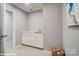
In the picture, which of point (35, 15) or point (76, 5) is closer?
point (76, 5)

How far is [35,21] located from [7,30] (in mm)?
374

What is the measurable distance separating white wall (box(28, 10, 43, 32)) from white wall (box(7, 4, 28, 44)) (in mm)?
59

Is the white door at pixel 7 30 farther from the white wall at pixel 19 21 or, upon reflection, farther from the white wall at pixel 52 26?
the white wall at pixel 52 26

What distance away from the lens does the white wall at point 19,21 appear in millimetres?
1461

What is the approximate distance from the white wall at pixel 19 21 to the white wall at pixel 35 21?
59 millimetres

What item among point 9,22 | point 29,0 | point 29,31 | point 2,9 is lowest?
point 29,31

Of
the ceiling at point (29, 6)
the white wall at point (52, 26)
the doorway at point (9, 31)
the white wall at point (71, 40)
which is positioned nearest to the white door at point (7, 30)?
the doorway at point (9, 31)

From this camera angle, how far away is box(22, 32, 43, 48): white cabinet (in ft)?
4.86

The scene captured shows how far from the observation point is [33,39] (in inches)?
58.7

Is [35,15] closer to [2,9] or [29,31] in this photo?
[29,31]

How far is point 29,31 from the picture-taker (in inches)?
59.2

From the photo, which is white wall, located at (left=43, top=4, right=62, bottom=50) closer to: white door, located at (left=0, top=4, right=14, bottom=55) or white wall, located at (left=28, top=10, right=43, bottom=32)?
white wall, located at (left=28, top=10, right=43, bottom=32)

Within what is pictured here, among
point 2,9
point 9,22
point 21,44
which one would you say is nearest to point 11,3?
point 2,9

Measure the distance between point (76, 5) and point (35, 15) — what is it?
53cm
